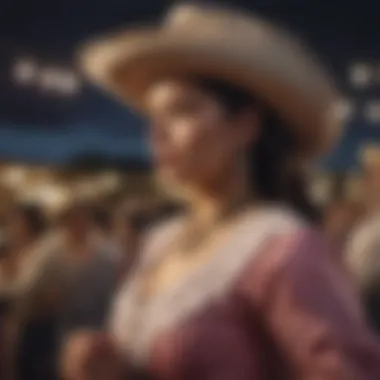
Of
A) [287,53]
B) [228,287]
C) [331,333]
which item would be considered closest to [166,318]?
[228,287]

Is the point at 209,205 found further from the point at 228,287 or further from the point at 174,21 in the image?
the point at 174,21

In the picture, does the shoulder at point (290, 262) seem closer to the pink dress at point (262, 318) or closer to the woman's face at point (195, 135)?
the pink dress at point (262, 318)

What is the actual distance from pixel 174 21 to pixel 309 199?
0.27 meters

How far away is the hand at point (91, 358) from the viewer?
3.55ft

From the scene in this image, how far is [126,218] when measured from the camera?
115 cm

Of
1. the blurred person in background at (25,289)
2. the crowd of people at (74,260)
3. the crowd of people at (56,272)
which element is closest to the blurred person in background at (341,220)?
the crowd of people at (74,260)

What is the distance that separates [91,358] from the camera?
1.10 metres

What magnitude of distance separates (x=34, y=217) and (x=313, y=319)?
1.25 ft

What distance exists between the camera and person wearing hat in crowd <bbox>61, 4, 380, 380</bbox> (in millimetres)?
1030

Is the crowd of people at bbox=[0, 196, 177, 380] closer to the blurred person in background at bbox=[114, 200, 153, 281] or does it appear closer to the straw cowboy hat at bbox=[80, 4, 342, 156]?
the blurred person in background at bbox=[114, 200, 153, 281]

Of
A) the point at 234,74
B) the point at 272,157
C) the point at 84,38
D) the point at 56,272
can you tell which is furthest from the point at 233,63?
the point at 56,272

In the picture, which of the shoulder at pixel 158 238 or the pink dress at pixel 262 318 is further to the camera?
the shoulder at pixel 158 238

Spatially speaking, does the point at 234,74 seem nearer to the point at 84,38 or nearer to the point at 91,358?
the point at 84,38

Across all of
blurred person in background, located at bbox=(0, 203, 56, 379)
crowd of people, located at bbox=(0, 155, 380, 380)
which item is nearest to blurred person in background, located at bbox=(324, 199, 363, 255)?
crowd of people, located at bbox=(0, 155, 380, 380)
